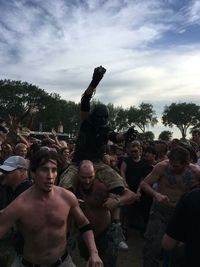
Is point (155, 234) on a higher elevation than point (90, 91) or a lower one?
lower

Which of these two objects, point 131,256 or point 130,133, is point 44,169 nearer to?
point 130,133

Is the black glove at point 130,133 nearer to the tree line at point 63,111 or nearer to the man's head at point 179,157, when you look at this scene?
the man's head at point 179,157

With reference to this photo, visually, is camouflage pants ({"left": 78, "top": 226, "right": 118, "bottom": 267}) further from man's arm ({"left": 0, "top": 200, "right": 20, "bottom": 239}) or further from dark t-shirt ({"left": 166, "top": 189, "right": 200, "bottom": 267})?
dark t-shirt ({"left": 166, "top": 189, "right": 200, "bottom": 267})

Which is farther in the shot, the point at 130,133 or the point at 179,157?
the point at 179,157

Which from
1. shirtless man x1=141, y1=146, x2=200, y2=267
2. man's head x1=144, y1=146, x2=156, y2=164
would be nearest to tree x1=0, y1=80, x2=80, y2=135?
man's head x1=144, y1=146, x2=156, y2=164

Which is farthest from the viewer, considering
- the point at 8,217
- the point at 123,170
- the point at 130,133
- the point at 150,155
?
the point at 150,155

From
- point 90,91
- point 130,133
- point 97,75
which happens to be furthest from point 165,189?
point 97,75

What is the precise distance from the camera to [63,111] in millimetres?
95562

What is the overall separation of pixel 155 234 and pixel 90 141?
150 centimetres

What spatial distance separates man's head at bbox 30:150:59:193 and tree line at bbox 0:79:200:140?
83.6 meters

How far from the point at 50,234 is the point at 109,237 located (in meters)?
1.63

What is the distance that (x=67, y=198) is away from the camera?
390cm

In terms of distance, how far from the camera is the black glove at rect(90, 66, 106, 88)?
5223mm

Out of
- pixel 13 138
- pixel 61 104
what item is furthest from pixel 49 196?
pixel 61 104
